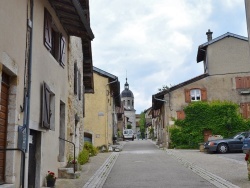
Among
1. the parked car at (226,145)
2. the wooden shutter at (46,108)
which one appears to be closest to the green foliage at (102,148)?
the parked car at (226,145)

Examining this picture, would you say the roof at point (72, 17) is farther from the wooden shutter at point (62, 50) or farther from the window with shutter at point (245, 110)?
the window with shutter at point (245, 110)

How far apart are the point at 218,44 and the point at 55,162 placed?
23.3m

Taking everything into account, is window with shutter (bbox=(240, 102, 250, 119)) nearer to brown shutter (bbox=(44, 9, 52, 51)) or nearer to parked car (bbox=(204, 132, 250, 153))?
parked car (bbox=(204, 132, 250, 153))

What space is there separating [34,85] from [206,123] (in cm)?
2228

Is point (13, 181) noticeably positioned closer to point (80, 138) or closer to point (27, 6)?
point (27, 6)

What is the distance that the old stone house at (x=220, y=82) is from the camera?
97.6ft

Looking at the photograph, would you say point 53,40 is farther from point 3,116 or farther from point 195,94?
point 195,94

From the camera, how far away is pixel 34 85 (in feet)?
27.7

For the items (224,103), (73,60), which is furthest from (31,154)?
(224,103)

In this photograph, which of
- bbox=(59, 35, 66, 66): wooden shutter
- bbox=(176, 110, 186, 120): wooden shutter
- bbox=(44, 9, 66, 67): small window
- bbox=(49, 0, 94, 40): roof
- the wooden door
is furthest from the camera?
bbox=(176, 110, 186, 120): wooden shutter

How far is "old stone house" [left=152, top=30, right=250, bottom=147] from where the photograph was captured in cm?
2973

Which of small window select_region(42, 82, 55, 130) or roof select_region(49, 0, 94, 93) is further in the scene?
roof select_region(49, 0, 94, 93)

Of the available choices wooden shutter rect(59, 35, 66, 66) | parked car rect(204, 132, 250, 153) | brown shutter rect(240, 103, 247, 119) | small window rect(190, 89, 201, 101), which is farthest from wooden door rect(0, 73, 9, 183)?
brown shutter rect(240, 103, 247, 119)

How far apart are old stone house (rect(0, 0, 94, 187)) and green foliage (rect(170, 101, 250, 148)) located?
16.8 m
